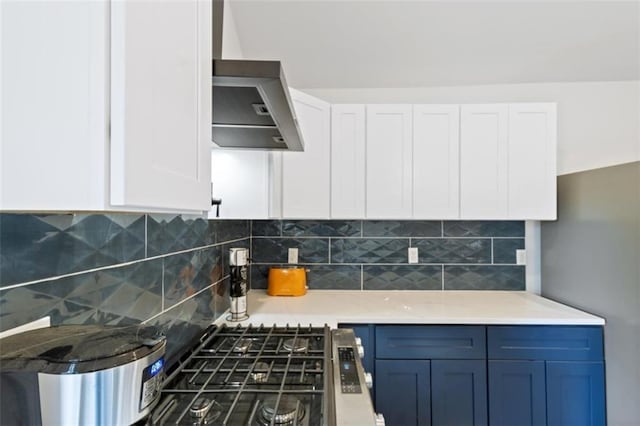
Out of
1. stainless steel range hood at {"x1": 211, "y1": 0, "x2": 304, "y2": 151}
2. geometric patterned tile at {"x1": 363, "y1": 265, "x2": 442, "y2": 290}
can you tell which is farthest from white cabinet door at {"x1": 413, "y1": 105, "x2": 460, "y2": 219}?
stainless steel range hood at {"x1": 211, "y1": 0, "x2": 304, "y2": 151}

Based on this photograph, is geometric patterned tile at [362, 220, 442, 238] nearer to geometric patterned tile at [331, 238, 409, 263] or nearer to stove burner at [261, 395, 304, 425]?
geometric patterned tile at [331, 238, 409, 263]

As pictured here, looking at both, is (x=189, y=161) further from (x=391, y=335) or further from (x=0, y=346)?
(x=391, y=335)

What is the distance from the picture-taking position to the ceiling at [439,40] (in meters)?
1.83

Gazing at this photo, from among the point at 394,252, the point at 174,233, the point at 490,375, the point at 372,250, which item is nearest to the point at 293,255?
the point at 372,250

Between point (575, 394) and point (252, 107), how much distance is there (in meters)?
2.10

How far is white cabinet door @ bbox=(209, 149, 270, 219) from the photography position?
1706mm

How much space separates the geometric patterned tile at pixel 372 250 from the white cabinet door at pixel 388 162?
0.35 m

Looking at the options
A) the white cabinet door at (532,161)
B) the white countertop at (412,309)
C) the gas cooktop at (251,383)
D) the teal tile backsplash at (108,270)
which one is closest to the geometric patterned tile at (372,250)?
the white countertop at (412,309)

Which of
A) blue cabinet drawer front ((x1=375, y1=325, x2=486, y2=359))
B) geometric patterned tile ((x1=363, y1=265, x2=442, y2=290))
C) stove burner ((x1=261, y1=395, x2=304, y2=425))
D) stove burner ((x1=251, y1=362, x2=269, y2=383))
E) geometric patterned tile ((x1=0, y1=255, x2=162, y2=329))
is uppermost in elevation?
geometric patterned tile ((x1=0, y1=255, x2=162, y2=329))

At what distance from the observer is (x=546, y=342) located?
65.8 inches

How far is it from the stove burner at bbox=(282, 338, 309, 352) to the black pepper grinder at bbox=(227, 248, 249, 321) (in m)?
0.43

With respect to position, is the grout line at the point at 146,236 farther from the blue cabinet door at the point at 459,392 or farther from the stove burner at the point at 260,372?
the blue cabinet door at the point at 459,392

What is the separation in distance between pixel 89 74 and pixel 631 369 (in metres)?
2.32

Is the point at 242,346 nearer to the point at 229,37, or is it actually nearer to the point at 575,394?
the point at 229,37
